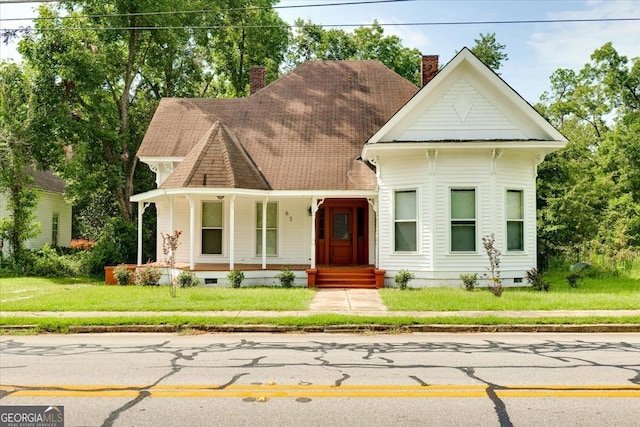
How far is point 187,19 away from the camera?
2947 cm

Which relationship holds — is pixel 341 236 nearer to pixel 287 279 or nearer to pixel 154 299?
pixel 287 279

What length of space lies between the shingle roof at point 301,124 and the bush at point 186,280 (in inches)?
123

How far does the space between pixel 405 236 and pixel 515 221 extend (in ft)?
11.8

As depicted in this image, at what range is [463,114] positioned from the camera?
17453mm

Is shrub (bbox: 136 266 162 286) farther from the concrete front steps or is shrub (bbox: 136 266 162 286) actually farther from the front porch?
the concrete front steps

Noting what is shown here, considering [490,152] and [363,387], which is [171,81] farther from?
[363,387]

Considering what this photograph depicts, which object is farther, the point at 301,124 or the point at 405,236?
the point at 301,124

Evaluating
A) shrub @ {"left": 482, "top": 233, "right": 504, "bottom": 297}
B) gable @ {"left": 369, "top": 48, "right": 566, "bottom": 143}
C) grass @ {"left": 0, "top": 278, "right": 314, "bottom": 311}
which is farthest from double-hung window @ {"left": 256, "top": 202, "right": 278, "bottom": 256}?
shrub @ {"left": 482, "top": 233, "right": 504, "bottom": 297}

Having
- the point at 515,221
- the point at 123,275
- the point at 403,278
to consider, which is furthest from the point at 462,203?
the point at 123,275

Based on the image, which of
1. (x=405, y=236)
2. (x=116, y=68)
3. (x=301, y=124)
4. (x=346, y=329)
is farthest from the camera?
(x=116, y=68)

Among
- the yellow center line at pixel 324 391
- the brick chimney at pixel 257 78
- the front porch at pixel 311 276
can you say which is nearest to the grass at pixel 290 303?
the front porch at pixel 311 276

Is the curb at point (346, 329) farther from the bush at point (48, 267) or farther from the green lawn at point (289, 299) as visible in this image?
the bush at point (48, 267)

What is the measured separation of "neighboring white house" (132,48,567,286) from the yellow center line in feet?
36.2

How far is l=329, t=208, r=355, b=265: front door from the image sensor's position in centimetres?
2034
